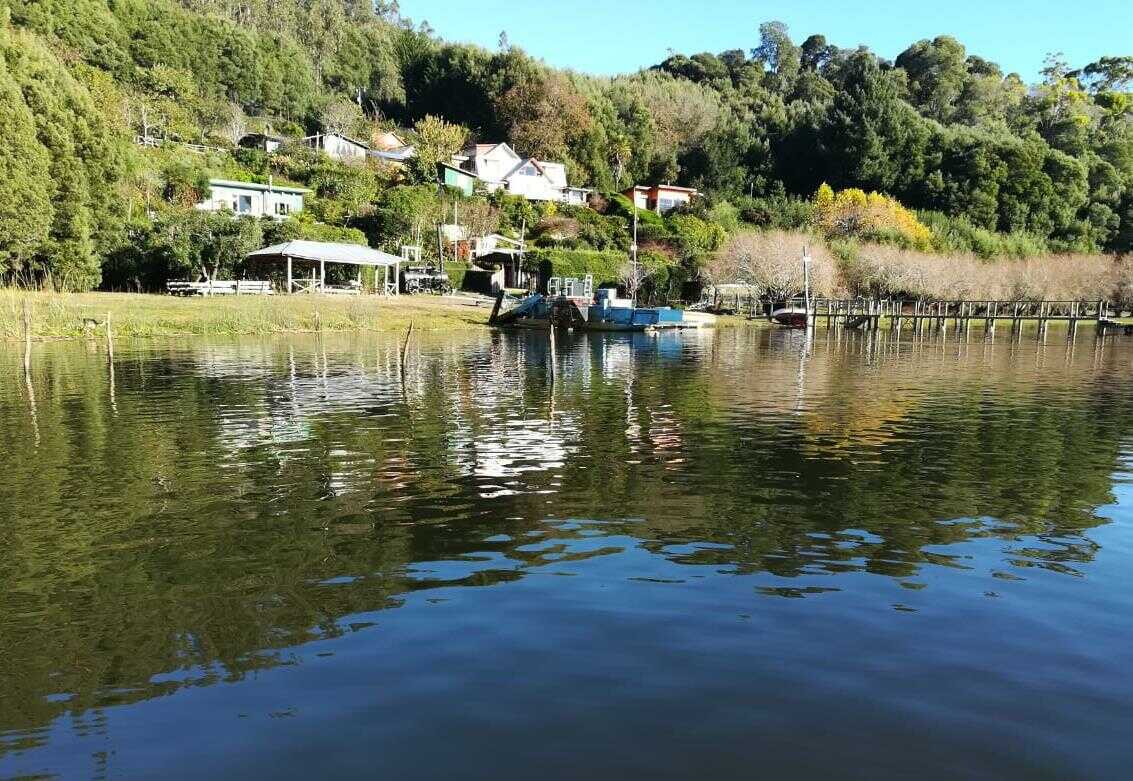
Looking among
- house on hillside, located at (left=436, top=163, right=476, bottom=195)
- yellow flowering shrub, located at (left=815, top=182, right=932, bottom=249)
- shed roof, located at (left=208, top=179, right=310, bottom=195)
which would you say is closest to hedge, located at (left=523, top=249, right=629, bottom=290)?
house on hillside, located at (left=436, top=163, right=476, bottom=195)

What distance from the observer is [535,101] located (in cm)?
10525

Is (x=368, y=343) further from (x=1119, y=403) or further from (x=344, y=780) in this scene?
(x=344, y=780)

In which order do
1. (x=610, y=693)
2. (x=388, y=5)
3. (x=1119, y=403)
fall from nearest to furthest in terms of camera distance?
(x=610, y=693) → (x=1119, y=403) → (x=388, y=5)

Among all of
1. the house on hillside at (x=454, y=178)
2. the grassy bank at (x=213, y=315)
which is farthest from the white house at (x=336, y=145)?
the grassy bank at (x=213, y=315)

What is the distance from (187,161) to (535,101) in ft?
163

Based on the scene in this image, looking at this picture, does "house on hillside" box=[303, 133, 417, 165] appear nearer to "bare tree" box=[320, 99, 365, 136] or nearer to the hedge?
"bare tree" box=[320, 99, 365, 136]

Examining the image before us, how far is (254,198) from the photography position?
224ft

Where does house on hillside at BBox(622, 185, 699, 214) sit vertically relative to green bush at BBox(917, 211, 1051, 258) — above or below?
above

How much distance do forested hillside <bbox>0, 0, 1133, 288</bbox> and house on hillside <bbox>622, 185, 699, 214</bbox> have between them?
128 inches

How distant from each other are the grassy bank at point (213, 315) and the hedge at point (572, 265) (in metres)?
15.6

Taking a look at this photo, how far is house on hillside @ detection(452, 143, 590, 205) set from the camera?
90.5 metres

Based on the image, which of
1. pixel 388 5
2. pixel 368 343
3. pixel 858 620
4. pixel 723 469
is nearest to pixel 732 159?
pixel 368 343

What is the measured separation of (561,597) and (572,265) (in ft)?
208

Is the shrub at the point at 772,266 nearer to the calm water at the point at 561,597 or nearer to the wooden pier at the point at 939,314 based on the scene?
the wooden pier at the point at 939,314
